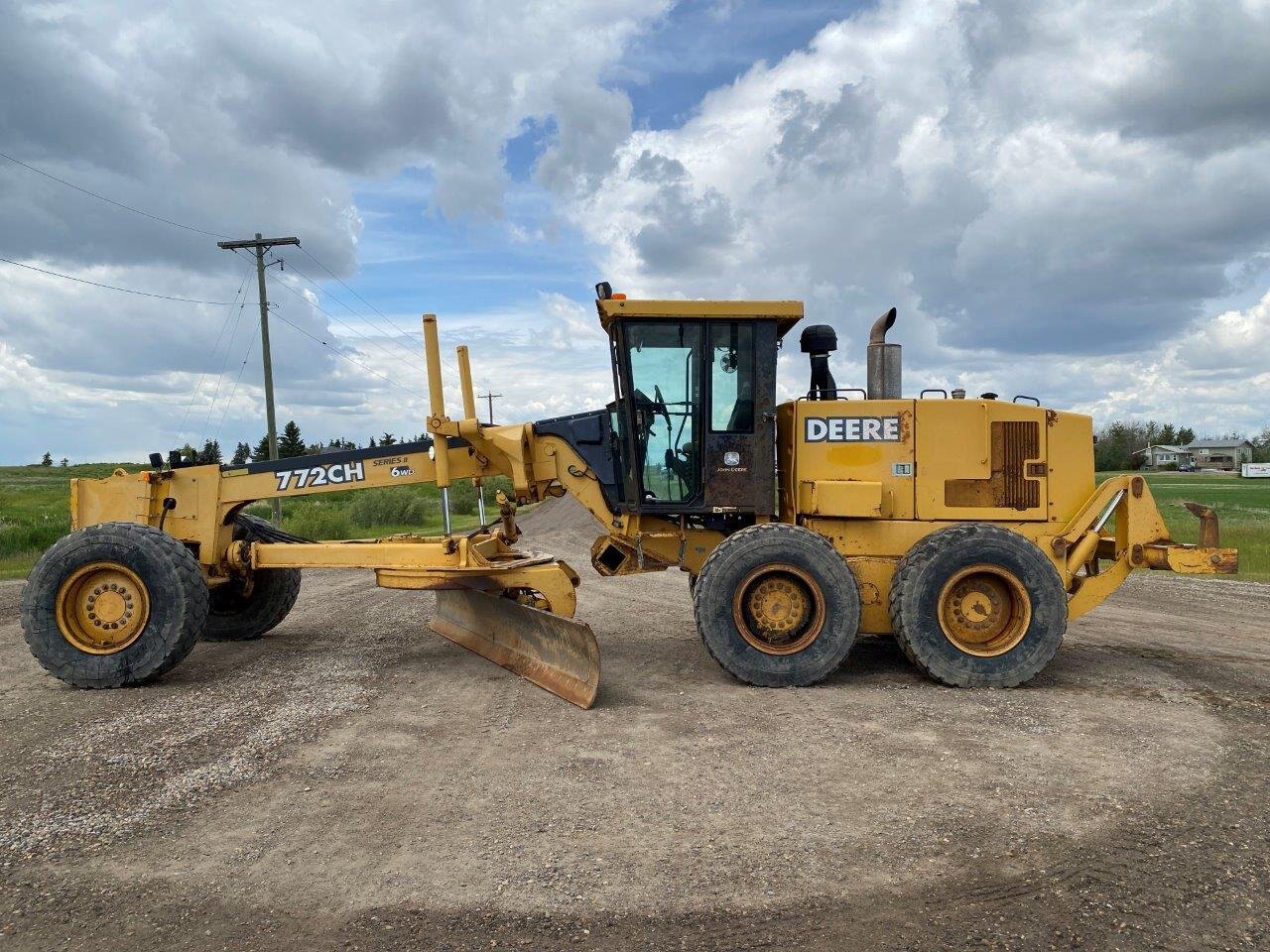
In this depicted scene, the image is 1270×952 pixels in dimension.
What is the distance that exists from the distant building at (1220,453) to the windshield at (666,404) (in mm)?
132731

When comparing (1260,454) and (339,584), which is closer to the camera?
(339,584)

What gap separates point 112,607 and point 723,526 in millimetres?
5254

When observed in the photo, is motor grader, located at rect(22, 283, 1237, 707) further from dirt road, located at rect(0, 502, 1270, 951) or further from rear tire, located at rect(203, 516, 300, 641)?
rear tire, located at rect(203, 516, 300, 641)

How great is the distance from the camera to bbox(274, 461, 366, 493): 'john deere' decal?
8539 millimetres

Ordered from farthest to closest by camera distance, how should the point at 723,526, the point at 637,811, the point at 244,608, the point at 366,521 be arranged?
1. the point at 366,521
2. the point at 244,608
3. the point at 723,526
4. the point at 637,811

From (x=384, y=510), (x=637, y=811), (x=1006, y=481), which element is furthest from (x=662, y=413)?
(x=384, y=510)

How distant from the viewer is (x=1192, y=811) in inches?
189

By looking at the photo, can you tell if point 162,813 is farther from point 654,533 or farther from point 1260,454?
point 1260,454

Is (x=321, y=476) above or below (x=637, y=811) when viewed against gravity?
above

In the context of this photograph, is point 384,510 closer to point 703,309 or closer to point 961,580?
point 703,309

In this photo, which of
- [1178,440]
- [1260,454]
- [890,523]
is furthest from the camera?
[1178,440]

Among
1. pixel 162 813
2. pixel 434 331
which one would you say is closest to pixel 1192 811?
pixel 162 813

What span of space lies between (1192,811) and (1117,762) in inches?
29.1

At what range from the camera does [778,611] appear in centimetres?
751
